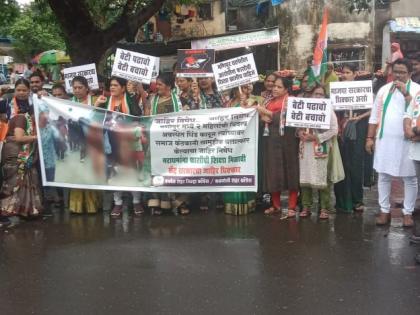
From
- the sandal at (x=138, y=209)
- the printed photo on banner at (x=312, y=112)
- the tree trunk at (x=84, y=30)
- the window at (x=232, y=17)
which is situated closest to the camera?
the printed photo on banner at (x=312, y=112)

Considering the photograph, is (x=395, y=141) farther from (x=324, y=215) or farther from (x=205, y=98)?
(x=205, y=98)

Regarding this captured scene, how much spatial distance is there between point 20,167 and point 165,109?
1.85 m

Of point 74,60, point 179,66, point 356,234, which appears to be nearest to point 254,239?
point 356,234

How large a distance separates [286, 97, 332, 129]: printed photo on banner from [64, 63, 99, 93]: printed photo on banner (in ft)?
9.07

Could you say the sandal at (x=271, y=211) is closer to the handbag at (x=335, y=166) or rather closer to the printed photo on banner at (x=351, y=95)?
the handbag at (x=335, y=166)

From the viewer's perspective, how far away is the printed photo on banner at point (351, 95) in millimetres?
6754

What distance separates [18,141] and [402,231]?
4.42 metres

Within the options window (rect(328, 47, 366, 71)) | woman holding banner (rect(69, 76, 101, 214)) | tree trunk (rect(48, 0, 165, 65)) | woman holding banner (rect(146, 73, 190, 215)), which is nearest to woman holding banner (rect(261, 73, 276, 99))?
woman holding banner (rect(146, 73, 190, 215))

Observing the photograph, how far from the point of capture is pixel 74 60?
10.9 m

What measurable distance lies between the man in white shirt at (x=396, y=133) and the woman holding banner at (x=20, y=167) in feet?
13.1

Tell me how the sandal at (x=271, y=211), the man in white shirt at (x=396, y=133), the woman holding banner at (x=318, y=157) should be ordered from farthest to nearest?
1. the sandal at (x=271, y=211)
2. the woman holding banner at (x=318, y=157)
3. the man in white shirt at (x=396, y=133)

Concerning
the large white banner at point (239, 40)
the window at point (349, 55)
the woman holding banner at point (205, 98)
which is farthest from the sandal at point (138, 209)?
the window at point (349, 55)

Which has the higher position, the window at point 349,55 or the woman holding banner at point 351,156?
the window at point 349,55

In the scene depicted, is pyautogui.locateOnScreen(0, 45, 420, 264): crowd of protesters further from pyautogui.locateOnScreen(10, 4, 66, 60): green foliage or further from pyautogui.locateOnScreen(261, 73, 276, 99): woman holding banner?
pyautogui.locateOnScreen(10, 4, 66, 60): green foliage
